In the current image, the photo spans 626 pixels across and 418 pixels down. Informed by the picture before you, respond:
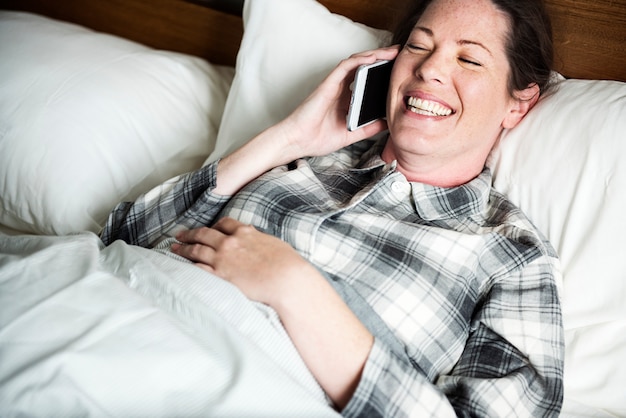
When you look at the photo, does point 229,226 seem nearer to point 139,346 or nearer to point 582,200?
point 139,346

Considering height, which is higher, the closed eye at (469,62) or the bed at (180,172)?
the closed eye at (469,62)

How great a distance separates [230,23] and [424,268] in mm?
1062

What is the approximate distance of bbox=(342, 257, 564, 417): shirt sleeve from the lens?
0.93 m

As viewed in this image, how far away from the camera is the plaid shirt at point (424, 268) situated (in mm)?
971

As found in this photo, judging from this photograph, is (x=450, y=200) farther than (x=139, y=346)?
Yes

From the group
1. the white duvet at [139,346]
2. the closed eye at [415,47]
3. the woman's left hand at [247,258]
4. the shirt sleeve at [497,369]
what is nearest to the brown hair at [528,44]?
the closed eye at [415,47]

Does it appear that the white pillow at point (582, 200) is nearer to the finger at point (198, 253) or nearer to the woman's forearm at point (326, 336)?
the woman's forearm at point (326, 336)

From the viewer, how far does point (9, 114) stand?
1.48m

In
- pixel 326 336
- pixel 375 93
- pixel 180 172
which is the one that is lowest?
pixel 180 172

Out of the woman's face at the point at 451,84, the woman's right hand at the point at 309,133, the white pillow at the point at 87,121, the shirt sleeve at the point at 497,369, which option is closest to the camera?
the shirt sleeve at the point at 497,369

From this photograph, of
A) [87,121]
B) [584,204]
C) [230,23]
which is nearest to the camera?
[584,204]

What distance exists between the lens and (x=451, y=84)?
1.18 metres

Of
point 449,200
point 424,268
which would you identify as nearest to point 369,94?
point 449,200

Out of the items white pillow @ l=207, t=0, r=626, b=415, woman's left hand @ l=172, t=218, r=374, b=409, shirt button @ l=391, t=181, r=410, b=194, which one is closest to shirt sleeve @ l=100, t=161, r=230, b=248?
woman's left hand @ l=172, t=218, r=374, b=409
